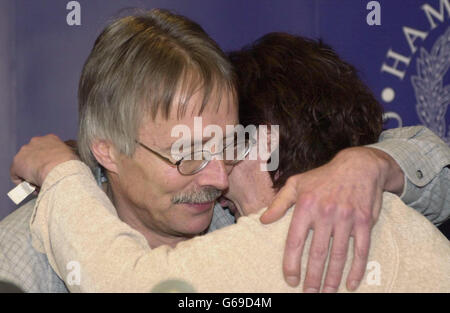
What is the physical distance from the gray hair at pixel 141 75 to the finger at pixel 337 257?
0.59 meters

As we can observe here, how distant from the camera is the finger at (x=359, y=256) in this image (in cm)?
116

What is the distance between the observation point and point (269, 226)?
47.8 inches

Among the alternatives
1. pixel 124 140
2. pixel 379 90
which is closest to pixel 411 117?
Answer: pixel 379 90

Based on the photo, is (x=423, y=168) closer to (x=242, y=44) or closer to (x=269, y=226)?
(x=269, y=226)

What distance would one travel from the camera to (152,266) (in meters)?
1.17

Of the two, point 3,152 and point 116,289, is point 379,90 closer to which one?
point 3,152

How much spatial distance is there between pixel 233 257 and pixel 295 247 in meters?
0.12

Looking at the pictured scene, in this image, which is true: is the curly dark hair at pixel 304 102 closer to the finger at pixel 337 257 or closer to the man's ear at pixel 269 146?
the man's ear at pixel 269 146

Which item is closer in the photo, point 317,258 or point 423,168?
point 317,258

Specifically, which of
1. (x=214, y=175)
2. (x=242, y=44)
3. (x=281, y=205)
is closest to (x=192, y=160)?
(x=214, y=175)

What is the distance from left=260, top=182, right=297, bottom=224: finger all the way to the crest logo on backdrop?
1.45 m

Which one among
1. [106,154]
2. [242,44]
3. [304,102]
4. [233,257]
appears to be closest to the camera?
[233,257]

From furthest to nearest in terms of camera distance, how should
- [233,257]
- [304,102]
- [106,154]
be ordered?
[106,154], [304,102], [233,257]

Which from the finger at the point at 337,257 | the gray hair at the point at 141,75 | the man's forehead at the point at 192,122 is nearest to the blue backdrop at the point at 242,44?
the gray hair at the point at 141,75
